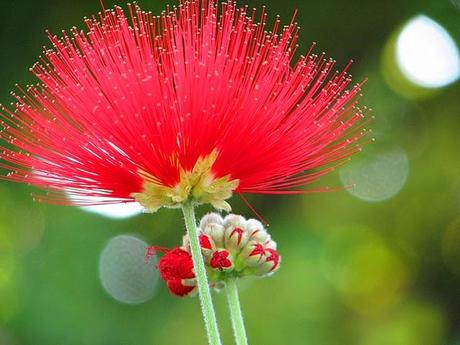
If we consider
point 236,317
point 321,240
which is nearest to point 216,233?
point 236,317

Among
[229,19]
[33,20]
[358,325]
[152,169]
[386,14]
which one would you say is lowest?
[358,325]

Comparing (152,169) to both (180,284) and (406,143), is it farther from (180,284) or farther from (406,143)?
(406,143)

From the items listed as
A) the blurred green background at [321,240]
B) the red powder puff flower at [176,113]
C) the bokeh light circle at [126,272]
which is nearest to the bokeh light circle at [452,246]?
the blurred green background at [321,240]

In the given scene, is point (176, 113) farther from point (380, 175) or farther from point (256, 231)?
point (380, 175)

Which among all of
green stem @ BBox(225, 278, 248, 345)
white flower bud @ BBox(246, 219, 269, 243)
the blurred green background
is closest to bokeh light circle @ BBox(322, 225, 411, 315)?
the blurred green background

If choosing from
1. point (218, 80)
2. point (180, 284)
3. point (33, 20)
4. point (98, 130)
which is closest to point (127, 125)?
point (98, 130)

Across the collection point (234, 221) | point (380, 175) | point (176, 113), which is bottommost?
point (234, 221)
